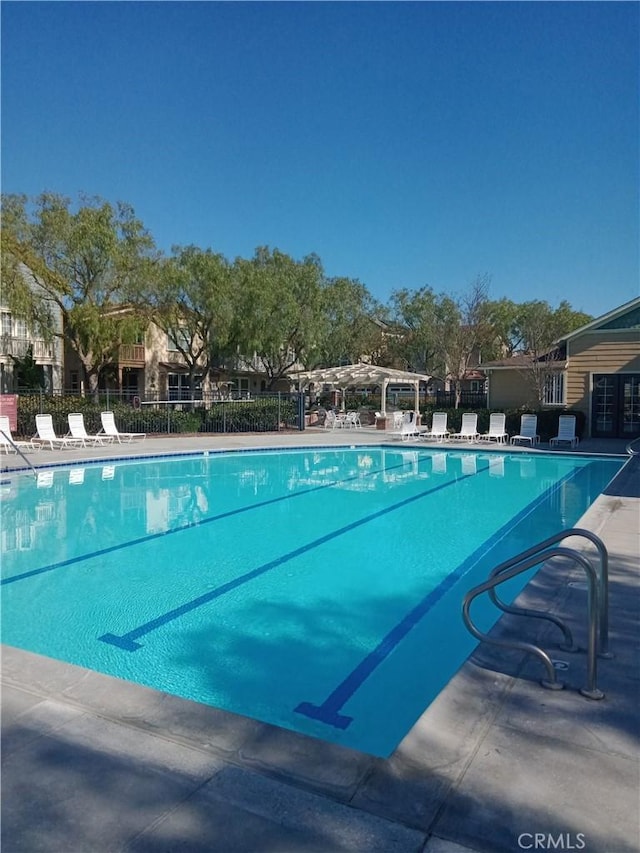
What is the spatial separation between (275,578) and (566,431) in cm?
1383

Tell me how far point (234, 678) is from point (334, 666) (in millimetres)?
791

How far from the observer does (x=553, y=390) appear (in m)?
21.1

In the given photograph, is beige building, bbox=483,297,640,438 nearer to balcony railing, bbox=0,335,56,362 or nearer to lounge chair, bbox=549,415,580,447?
lounge chair, bbox=549,415,580,447

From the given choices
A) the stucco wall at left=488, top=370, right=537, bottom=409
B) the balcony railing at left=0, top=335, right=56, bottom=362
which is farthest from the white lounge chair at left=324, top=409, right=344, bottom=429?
the balcony railing at left=0, top=335, right=56, bottom=362

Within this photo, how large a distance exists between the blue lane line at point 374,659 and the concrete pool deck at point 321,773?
39.6 inches

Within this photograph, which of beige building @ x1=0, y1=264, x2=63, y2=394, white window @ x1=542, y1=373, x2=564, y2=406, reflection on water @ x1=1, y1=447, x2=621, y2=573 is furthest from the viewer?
beige building @ x1=0, y1=264, x2=63, y2=394

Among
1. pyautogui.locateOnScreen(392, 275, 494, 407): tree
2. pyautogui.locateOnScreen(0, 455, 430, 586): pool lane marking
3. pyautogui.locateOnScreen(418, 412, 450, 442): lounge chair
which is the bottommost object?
pyautogui.locateOnScreen(0, 455, 430, 586): pool lane marking

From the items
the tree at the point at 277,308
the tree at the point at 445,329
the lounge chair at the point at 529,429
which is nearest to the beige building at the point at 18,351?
the tree at the point at 277,308

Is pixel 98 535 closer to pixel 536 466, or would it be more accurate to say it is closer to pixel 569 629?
pixel 569 629

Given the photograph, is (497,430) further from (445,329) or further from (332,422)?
(445,329)

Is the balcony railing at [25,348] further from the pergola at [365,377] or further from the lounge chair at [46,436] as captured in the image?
the pergola at [365,377]

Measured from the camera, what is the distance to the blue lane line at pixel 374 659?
3.97 m

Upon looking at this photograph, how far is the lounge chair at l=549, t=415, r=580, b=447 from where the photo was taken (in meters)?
17.7

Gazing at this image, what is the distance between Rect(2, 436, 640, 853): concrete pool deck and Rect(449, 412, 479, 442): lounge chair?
16.2m
